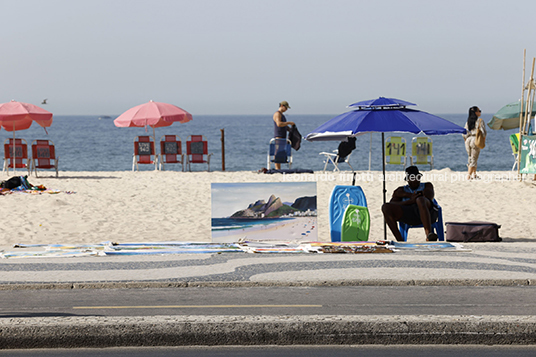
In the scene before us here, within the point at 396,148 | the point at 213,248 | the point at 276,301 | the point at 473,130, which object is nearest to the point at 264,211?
the point at 213,248

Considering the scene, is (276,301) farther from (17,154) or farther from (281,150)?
(17,154)

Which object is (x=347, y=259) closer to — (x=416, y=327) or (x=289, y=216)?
(x=289, y=216)

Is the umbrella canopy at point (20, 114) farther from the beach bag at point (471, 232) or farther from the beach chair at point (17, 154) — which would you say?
the beach bag at point (471, 232)

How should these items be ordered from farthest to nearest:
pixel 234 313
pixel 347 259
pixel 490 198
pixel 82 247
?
1. pixel 490 198
2. pixel 82 247
3. pixel 347 259
4. pixel 234 313

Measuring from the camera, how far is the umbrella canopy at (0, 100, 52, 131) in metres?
19.2

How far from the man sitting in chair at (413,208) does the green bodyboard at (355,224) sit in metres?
0.36

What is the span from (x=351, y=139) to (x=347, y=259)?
5332 mm

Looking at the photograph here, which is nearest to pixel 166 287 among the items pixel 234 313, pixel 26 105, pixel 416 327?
pixel 234 313

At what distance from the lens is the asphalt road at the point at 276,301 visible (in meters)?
5.08

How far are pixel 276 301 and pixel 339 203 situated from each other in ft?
11.6

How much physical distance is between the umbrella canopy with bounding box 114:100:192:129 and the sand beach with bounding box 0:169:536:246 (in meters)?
3.59

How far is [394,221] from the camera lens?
29.3 ft

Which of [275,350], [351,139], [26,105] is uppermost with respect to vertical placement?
[26,105]

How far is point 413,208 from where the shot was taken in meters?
8.91
